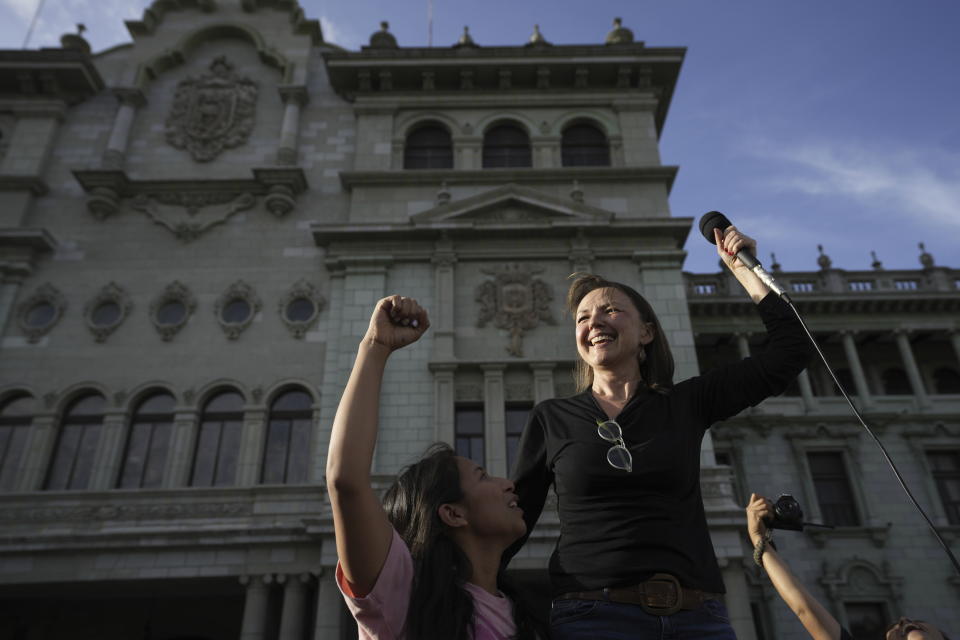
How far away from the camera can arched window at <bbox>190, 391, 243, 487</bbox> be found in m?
15.4

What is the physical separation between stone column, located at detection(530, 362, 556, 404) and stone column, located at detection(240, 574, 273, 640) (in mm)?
6816

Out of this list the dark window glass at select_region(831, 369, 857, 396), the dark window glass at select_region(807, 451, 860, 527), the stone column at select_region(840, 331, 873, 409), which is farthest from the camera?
the dark window glass at select_region(831, 369, 857, 396)

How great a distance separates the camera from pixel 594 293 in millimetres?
3742

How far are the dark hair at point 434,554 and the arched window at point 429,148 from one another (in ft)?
55.4

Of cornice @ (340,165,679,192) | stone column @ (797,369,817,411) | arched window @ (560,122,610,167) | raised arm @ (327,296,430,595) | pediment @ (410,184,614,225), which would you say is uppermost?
arched window @ (560,122,610,167)

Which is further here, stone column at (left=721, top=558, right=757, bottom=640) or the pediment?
the pediment

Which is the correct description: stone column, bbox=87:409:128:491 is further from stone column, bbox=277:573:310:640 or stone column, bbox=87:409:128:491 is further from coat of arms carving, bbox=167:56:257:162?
coat of arms carving, bbox=167:56:257:162

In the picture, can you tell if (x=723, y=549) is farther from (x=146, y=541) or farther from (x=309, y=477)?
(x=146, y=541)

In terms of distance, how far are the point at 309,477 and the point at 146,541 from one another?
343cm

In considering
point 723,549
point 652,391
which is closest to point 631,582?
point 652,391

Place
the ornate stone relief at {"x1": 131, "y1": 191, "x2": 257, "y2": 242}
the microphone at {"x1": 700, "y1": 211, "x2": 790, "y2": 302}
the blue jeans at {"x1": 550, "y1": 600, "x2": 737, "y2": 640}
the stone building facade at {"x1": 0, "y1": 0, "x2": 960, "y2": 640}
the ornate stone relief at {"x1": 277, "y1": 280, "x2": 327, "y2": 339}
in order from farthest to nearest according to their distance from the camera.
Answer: the ornate stone relief at {"x1": 131, "y1": 191, "x2": 257, "y2": 242} < the ornate stone relief at {"x1": 277, "y1": 280, "x2": 327, "y2": 339} < the stone building facade at {"x1": 0, "y1": 0, "x2": 960, "y2": 640} < the microphone at {"x1": 700, "y1": 211, "x2": 790, "y2": 302} < the blue jeans at {"x1": 550, "y1": 600, "x2": 737, "y2": 640}

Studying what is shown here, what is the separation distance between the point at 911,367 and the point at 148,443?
2167 centimetres

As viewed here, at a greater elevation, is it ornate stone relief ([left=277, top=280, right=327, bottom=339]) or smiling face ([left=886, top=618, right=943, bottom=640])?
ornate stone relief ([left=277, top=280, right=327, bottom=339])

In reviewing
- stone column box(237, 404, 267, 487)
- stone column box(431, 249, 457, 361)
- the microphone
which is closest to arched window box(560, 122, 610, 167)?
stone column box(431, 249, 457, 361)
